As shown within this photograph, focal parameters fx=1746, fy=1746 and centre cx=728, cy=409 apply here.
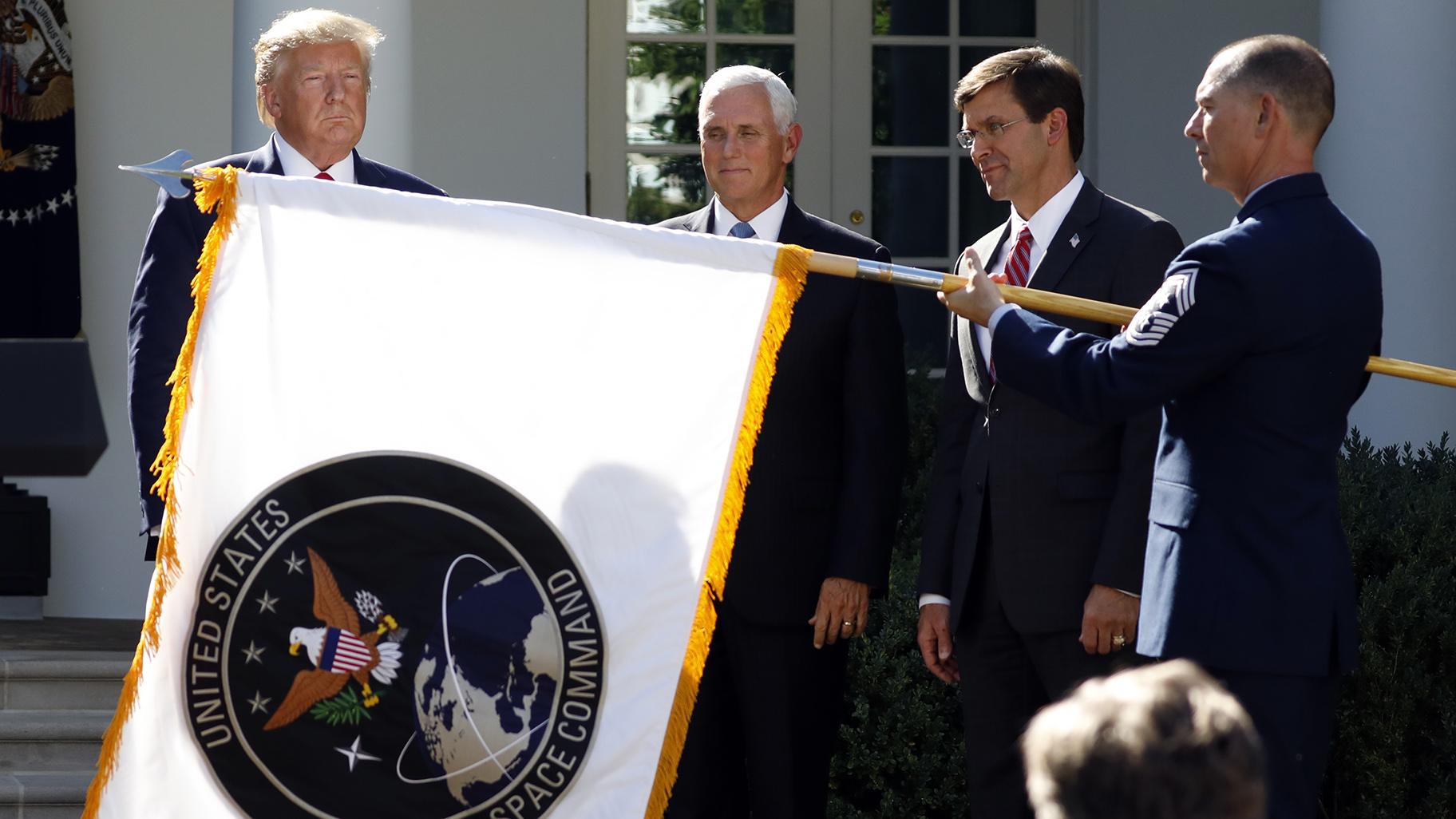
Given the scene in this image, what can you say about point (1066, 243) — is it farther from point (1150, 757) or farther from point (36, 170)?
point (36, 170)

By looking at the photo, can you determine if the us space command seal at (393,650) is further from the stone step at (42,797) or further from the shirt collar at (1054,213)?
the stone step at (42,797)

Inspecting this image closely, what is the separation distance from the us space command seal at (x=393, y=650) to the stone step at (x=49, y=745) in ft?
8.18

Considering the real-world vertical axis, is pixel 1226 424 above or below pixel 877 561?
above

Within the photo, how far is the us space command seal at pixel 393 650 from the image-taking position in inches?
127

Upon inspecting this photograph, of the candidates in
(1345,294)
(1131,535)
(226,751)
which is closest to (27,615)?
(226,751)

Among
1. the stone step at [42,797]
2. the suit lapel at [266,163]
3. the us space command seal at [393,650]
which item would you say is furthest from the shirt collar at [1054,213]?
the stone step at [42,797]

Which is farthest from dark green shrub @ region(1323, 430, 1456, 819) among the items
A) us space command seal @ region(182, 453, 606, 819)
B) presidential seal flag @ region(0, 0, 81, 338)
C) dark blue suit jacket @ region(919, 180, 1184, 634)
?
presidential seal flag @ region(0, 0, 81, 338)

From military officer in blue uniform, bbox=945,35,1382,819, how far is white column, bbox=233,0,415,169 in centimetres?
279

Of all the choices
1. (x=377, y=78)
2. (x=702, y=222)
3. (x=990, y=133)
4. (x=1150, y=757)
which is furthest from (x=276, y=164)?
(x=1150, y=757)

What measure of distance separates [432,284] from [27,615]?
14.9ft

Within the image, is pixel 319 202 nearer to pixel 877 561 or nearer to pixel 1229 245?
pixel 877 561

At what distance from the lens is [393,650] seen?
3.25 metres

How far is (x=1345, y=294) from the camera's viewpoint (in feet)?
9.68

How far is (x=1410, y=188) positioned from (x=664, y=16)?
142 inches
